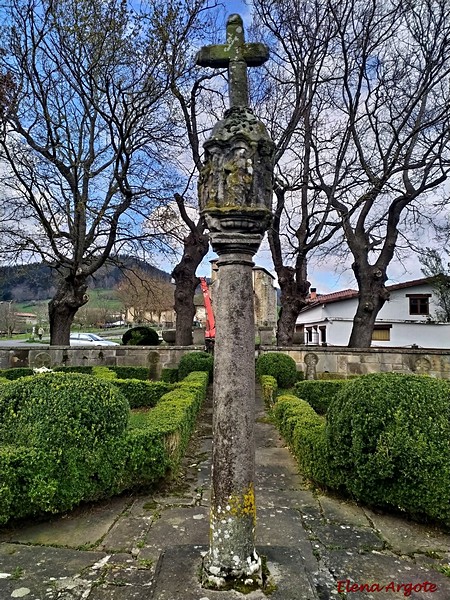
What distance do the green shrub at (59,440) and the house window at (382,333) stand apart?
24.1m

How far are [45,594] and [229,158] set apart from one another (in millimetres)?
2997

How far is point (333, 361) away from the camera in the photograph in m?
14.2

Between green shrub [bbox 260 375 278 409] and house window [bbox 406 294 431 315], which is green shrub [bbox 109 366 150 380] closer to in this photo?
green shrub [bbox 260 375 278 409]

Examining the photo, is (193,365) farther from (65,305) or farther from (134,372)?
(65,305)

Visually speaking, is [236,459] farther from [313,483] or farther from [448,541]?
[313,483]

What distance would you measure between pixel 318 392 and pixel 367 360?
14.4 ft

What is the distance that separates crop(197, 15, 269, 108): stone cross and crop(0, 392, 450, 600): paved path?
9.72 feet

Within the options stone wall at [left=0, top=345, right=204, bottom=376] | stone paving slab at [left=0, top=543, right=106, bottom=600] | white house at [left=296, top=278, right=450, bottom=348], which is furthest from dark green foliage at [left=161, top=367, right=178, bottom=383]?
white house at [left=296, top=278, right=450, bottom=348]

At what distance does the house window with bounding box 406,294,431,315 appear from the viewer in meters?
26.5

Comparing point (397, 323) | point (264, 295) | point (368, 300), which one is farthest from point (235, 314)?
point (264, 295)

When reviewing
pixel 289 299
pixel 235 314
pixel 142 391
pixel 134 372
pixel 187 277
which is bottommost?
pixel 142 391

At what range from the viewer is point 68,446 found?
3932mm

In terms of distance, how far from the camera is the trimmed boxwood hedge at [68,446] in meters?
3.68

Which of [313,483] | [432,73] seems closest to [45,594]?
[313,483]
